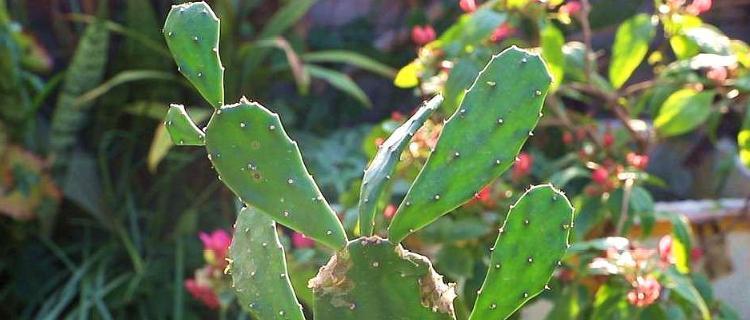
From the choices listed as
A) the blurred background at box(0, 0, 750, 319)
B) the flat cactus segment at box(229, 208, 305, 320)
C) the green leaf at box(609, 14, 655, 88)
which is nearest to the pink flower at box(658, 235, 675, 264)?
the blurred background at box(0, 0, 750, 319)

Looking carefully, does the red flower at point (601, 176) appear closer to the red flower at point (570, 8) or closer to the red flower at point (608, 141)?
the red flower at point (608, 141)

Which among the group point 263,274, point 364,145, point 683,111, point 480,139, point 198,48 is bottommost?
point 364,145

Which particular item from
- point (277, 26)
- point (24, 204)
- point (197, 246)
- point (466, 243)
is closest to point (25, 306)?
point (24, 204)

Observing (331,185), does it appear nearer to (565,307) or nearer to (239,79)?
(239,79)

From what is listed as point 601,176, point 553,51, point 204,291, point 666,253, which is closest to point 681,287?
point 666,253

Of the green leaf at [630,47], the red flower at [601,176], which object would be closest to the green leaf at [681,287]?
the red flower at [601,176]

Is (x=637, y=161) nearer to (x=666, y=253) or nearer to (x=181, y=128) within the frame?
(x=666, y=253)
